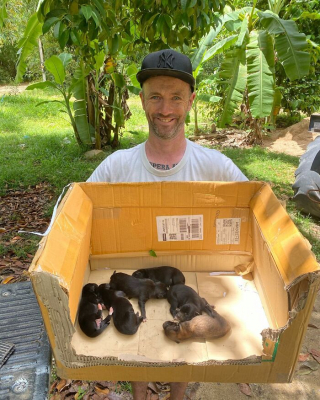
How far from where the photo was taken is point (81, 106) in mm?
6105

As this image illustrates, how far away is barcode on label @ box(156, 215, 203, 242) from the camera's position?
1.97m

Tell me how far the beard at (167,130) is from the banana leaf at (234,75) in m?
3.15

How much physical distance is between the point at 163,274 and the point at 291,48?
3540 millimetres

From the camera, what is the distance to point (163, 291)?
2.09m

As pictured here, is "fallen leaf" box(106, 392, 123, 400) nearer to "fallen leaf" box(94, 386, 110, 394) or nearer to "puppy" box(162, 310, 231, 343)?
"fallen leaf" box(94, 386, 110, 394)

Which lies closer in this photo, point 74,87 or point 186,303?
point 186,303

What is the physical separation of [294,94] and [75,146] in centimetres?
617

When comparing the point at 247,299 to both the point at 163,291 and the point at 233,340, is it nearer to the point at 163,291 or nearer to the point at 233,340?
the point at 233,340

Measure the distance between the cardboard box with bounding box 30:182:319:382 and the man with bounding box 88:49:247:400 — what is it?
1.04ft

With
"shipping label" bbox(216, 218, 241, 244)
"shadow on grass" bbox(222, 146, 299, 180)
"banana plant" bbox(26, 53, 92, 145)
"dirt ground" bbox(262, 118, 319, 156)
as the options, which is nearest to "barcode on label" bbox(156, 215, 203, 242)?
"shipping label" bbox(216, 218, 241, 244)

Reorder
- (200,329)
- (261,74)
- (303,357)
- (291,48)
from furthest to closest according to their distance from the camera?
(261,74) → (291,48) → (303,357) → (200,329)

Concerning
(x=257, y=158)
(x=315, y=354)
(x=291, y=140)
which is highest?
(x=315, y=354)

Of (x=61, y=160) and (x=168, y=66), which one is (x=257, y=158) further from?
(x=168, y=66)

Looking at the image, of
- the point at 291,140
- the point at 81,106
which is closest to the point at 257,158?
the point at 291,140
